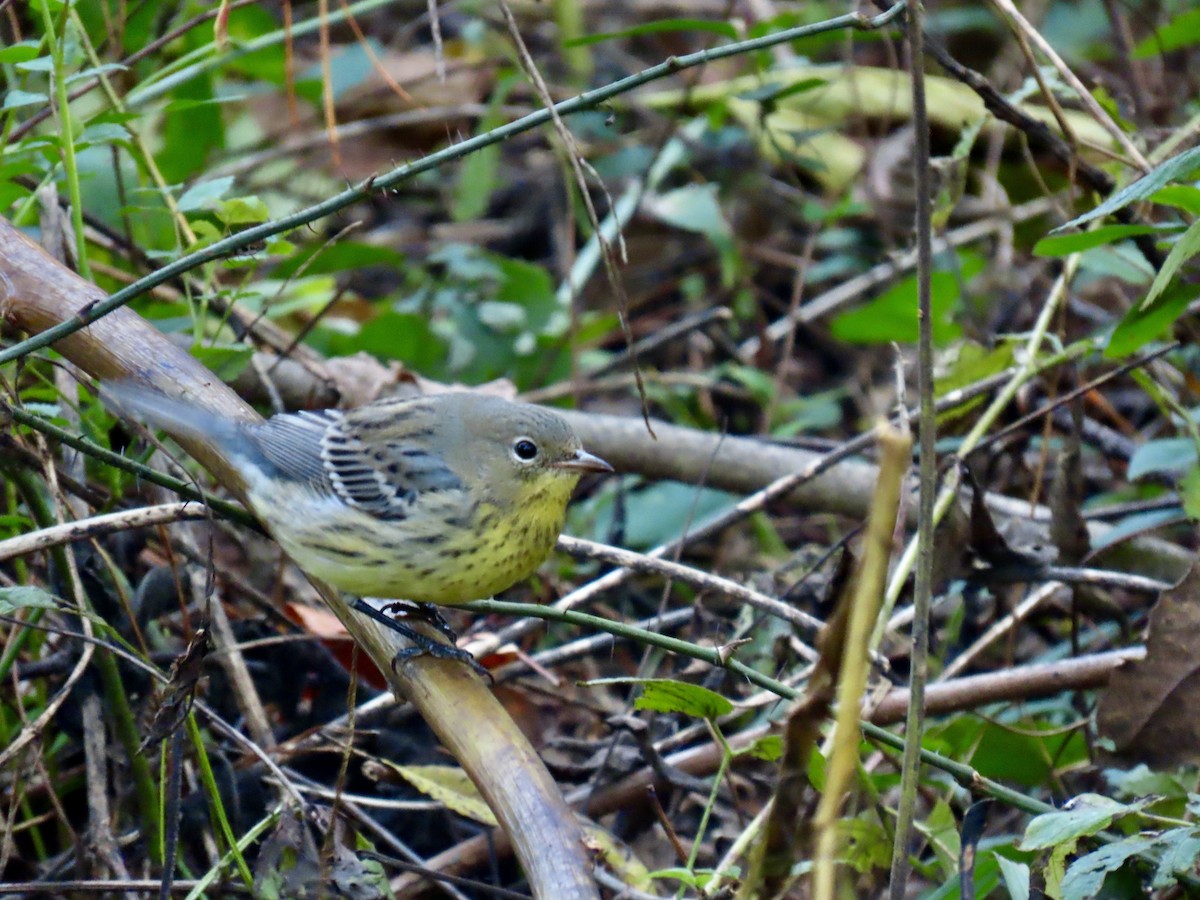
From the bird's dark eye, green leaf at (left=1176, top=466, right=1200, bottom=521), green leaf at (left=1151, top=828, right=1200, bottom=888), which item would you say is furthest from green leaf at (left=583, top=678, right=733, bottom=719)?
green leaf at (left=1176, top=466, right=1200, bottom=521)

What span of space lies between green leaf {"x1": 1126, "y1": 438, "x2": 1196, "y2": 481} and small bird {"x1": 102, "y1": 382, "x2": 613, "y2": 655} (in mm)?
1690

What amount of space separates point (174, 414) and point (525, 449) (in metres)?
1.12

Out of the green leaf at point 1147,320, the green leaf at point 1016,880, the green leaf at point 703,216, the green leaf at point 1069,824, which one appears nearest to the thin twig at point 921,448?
the green leaf at point 1069,824

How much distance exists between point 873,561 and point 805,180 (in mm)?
6494

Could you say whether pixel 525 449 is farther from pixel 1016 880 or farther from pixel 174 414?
pixel 1016 880

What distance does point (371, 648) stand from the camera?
10.6 ft

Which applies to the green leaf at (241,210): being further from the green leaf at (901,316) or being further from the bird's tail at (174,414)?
the green leaf at (901,316)

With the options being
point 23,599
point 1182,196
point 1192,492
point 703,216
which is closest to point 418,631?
point 23,599

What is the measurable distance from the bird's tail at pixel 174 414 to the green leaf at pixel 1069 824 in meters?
2.02

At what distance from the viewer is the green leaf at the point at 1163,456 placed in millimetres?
4234

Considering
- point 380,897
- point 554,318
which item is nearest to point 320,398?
point 554,318

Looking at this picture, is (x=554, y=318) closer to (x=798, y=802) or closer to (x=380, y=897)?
(x=380, y=897)

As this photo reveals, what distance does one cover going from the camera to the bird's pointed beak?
3982 mm

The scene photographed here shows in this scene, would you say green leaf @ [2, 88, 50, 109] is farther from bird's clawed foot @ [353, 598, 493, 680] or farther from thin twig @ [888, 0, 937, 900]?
thin twig @ [888, 0, 937, 900]
